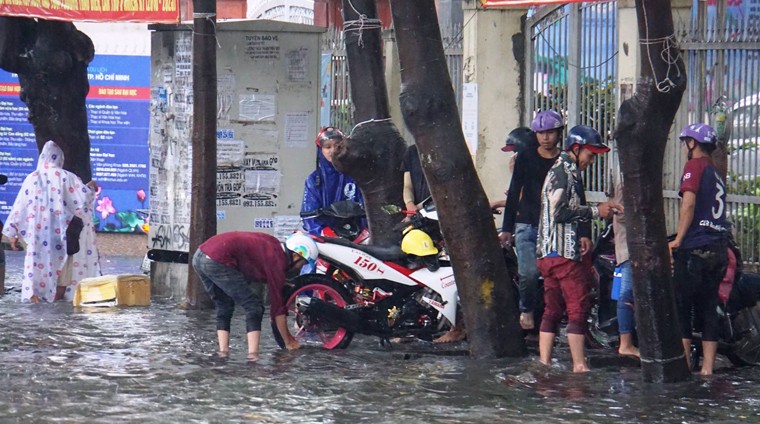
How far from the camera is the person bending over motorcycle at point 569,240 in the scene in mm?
9156

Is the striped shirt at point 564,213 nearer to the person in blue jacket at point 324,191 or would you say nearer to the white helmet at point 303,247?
the white helmet at point 303,247

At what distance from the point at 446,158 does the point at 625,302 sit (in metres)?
1.60

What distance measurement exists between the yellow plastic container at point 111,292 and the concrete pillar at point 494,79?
11.7ft

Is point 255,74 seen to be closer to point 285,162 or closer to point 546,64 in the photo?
point 285,162

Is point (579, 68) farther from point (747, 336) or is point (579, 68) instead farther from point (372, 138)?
point (747, 336)

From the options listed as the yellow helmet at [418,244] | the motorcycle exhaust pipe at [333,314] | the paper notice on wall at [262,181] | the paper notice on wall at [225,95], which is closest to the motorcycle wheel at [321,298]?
the motorcycle exhaust pipe at [333,314]

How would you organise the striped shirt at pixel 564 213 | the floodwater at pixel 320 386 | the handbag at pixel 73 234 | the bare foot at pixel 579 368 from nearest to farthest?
the floodwater at pixel 320 386
the striped shirt at pixel 564 213
the bare foot at pixel 579 368
the handbag at pixel 73 234

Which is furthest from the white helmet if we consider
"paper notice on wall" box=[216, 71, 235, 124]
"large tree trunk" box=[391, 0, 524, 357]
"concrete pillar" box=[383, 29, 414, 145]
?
"concrete pillar" box=[383, 29, 414, 145]

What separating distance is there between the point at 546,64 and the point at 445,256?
13.0 feet

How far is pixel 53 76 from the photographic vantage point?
49.7 ft

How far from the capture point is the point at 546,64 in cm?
1380

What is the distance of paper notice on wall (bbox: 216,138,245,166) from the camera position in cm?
1330

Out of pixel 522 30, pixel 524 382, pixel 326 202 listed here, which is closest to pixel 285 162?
pixel 326 202

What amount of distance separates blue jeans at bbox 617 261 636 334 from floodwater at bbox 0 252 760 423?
249 millimetres
